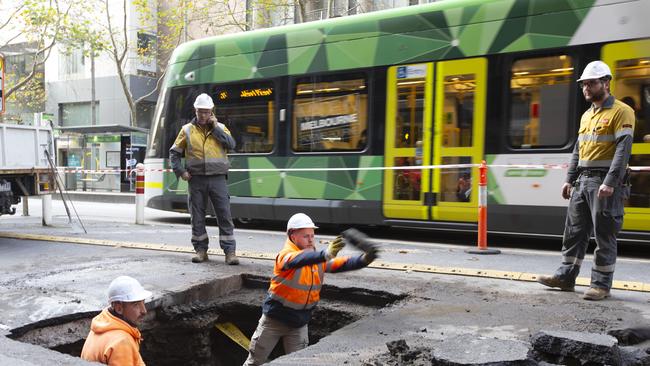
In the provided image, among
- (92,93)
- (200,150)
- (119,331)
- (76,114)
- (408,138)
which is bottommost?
(119,331)

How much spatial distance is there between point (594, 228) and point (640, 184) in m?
2.73

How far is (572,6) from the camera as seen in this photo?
6812 millimetres

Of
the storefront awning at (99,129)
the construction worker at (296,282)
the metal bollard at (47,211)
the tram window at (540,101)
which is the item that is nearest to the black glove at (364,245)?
the construction worker at (296,282)

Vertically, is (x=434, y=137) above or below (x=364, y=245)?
above

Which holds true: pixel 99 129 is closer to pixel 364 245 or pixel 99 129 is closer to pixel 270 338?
pixel 270 338

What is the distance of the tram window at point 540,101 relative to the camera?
22.6 ft

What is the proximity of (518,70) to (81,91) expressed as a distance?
2772 centimetres

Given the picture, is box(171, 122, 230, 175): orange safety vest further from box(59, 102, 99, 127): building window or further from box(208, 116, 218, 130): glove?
box(59, 102, 99, 127): building window

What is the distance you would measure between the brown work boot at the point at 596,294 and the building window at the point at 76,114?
96.7 ft

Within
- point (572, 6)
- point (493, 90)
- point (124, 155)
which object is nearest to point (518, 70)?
point (493, 90)

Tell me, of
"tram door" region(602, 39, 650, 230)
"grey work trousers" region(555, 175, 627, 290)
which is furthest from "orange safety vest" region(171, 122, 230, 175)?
"tram door" region(602, 39, 650, 230)

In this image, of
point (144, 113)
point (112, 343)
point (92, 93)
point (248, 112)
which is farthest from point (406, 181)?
point (144, 113)

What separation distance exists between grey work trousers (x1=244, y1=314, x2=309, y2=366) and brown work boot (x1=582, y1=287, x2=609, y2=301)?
2.15 m

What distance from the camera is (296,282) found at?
3.77 metres
